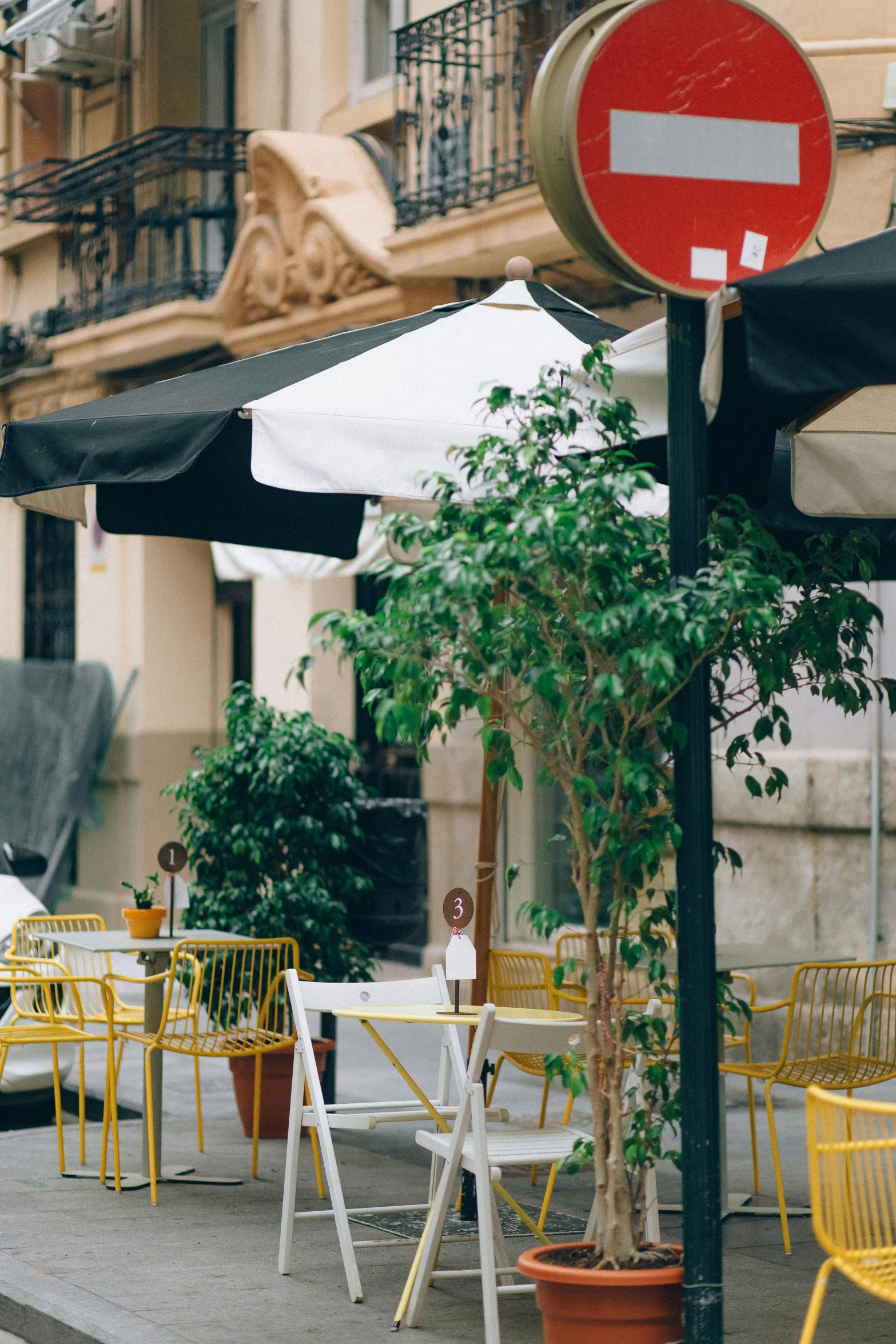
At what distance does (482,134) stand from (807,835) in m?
5.12

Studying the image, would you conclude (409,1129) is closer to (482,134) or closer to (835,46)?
(835,46)

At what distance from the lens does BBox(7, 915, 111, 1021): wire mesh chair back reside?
24.4 ft

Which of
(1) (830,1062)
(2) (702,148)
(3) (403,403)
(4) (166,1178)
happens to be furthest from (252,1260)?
(2) (702,148)

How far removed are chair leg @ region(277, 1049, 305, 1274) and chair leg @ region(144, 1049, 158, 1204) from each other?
43.4 inches

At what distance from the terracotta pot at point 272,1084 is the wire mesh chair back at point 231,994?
14cm

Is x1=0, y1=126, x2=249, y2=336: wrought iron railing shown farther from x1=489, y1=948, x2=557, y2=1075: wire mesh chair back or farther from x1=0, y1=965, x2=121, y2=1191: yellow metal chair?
x1=489, y1=948, x2=557, y2=1075: wire mesh chair back

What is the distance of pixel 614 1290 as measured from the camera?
4395mm

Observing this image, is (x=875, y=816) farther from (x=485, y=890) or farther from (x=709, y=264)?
(x=709, y=264)

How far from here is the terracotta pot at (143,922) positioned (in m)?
7.40

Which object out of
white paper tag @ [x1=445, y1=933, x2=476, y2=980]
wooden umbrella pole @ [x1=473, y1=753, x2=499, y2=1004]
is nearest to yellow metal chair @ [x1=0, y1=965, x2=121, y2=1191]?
wooden umbrella pole @ [x1=473, y1=753, x2=499, y2=1004]

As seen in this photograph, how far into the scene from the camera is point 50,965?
301 inches

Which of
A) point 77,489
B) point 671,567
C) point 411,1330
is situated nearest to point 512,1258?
point 411,1330

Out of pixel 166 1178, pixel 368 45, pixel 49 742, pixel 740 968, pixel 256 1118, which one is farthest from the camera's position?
pixel 49 742

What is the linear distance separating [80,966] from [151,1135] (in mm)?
1966
